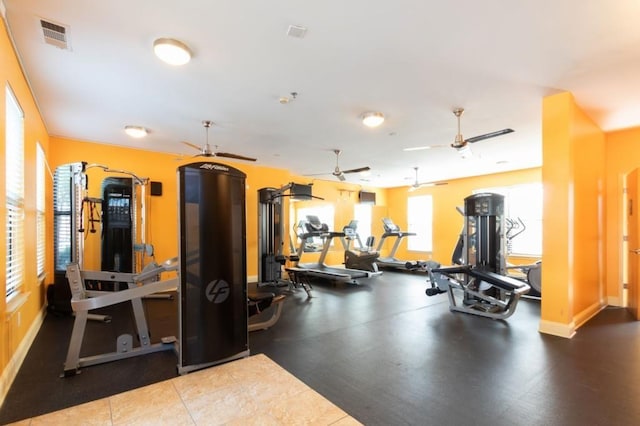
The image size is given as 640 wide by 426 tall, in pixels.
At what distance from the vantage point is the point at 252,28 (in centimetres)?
231

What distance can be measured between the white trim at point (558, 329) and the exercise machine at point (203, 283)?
11.1ft

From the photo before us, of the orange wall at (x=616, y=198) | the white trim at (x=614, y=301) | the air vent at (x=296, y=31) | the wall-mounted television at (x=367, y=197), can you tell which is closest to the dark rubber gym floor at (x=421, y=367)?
the white trim at (x=614, y=301)

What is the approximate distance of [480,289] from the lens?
465 cm

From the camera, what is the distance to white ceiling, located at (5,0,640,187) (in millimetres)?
2143

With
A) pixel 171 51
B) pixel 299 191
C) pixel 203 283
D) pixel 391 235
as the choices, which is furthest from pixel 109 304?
pixel 391 235

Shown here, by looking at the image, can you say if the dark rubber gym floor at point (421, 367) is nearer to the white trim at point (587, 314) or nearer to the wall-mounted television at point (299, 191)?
the white trim at point (587, 314)

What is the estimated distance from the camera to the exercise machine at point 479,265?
14.9 feet

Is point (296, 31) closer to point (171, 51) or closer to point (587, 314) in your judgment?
point (171, 51)

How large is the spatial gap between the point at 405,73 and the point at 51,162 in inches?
222

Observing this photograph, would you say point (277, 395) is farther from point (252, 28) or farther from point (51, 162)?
point (51, 162)

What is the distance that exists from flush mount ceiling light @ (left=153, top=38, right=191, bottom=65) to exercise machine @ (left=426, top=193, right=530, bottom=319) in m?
4.39

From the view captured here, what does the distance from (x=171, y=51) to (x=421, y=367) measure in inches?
136

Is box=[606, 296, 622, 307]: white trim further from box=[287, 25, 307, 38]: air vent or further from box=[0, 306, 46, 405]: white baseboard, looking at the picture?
box=[0, 306, 46, 405]: white baseboard

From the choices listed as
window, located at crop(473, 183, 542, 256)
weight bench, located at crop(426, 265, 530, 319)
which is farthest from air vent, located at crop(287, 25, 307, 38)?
window, located at crop(473, 183, 542, 256)
